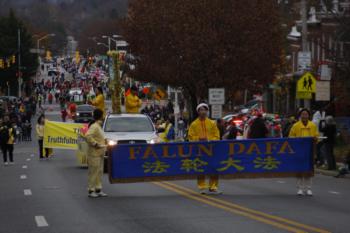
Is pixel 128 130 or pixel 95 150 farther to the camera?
pixel 128 130

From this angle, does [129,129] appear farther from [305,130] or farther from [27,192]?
[305,130]

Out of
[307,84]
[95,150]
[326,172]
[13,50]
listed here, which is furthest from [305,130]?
[13,50]

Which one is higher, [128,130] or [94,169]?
[128,130]

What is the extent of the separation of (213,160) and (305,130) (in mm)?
2119

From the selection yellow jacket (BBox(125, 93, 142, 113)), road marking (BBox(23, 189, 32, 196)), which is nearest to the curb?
yellow jacket (BBox(125, 93, 142, 113))

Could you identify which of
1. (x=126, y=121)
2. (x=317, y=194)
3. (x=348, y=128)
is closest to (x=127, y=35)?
(x=348, y=128)

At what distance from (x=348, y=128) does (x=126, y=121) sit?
41.8ft

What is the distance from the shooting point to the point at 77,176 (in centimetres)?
2639

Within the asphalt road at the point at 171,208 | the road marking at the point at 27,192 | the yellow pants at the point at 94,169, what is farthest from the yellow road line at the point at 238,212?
the road marking at the point at 27,192

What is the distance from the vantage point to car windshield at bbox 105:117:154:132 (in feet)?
91.9

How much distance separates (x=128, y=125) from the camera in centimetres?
2823

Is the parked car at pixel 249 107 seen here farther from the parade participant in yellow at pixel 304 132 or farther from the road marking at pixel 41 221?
the road marking at pixel 41 221

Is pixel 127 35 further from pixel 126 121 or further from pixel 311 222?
pixel 311 222

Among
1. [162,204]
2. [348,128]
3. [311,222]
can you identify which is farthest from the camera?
[348,128]
